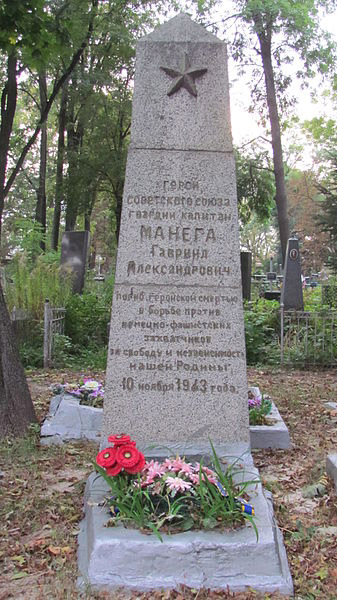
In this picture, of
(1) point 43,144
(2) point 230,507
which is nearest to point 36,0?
(2) point 230,507

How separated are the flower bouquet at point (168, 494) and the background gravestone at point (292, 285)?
9798 millimetres

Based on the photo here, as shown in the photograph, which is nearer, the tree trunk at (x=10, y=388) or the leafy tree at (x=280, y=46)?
the tree trunk at (x=10, y=388)

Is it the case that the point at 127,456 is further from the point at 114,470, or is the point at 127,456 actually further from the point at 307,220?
the point at 307,220

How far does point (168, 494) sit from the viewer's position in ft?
10.9

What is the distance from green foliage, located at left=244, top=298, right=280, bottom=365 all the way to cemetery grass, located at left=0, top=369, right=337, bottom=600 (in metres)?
3.68

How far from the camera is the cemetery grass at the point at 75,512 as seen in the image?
3008 mm

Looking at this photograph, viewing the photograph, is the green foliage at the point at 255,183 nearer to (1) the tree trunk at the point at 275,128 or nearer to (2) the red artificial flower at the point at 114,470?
(1) the tree trunk at the point at 275,128

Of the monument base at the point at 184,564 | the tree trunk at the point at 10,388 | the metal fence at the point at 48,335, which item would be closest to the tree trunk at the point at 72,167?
the metal fence at the point at 48,335

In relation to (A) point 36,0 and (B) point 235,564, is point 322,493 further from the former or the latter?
(A) point 36,0

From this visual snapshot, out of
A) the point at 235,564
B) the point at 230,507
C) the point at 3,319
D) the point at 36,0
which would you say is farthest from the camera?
the point at 36,0

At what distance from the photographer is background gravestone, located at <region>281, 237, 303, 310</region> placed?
43.0 ft

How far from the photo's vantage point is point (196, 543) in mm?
3004

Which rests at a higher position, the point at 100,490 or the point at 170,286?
the point at 170,286

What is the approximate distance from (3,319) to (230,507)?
313 centimetres
